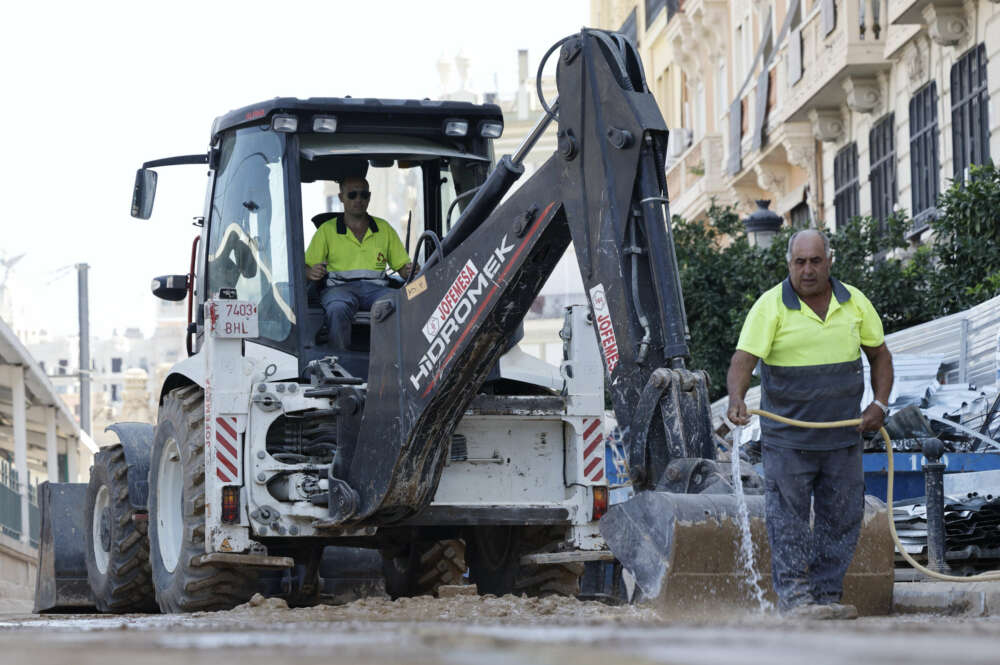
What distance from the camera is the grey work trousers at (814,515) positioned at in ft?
24.2

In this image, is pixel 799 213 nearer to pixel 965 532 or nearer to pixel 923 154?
pixel 923 154

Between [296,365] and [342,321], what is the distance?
0.37 m

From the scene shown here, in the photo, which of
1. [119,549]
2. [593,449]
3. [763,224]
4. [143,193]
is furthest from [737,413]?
[763,224]

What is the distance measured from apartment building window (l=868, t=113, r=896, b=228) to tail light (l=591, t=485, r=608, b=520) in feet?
48.5

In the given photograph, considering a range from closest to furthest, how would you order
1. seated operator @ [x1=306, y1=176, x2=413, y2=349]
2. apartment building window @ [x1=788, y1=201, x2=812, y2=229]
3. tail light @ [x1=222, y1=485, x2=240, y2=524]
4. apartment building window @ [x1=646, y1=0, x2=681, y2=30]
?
tail light @ [x1=222, y1=485, x2=240, y2=524], seated operator @ [x1=306, y1=176, x2=413, y2=349], apartment building window @ [x1=788, y1=201, x2=812, y2=229], apartment building window @ [x1=646, y1=0, x2=681, y2=30]

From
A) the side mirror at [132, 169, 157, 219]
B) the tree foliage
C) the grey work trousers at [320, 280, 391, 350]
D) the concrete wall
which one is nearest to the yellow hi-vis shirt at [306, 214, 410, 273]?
the grey work trousers at [320, 280, 391, 350]

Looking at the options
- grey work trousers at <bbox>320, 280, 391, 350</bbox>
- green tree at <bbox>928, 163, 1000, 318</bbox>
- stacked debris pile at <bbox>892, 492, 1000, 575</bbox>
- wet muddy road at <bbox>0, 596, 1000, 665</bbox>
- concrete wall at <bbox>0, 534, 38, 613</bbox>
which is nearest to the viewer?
wet muddy road at <bbox>0, 596, 1000, 665</bbox>

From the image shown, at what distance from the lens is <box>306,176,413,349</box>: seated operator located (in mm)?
10062

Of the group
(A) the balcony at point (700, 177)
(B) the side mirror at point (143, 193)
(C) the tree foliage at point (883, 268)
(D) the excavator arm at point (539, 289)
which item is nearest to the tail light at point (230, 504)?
(D) the excavator arm at point (539, 289)

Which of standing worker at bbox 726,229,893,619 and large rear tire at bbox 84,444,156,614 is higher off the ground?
standing worker at bbox 726,229,893,619

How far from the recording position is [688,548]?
7191 mm

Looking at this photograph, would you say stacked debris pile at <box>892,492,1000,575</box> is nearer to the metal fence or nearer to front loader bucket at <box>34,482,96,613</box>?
front loader bucket at <box>34,482,96,613</box>

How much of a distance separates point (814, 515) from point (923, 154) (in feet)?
51.8

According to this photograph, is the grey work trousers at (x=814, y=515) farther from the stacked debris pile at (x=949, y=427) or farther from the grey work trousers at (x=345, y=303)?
the stacked debris pile at (x=949, y=427)
